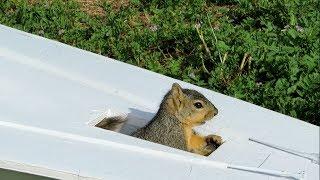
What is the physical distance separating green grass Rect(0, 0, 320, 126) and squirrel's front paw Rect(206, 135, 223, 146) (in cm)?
161

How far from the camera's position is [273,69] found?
224 inches

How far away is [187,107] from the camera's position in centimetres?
369

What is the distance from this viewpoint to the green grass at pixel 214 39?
5434mm

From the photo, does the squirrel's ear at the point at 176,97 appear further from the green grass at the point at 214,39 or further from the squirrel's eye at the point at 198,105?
the green grass at the point at 214,39

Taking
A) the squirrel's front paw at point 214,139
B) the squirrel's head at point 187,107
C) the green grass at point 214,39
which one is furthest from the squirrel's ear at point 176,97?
the green grass at point 214,39

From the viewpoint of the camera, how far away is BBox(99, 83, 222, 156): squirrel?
353 cm

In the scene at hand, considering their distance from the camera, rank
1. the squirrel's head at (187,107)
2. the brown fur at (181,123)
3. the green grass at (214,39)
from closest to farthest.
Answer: the brown fur at (181,123) → the squirrel's head at (187,107) → the green grass at (214,39)

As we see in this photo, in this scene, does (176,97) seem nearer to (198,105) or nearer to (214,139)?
(198,105)

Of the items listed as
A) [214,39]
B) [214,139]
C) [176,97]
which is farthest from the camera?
[214,39]

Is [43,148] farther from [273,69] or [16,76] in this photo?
[273,69]

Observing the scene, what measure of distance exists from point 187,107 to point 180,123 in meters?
0.09

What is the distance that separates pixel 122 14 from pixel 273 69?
2055mm

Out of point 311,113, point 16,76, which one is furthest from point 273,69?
point 16,76

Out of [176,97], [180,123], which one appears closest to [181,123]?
[180,123]
